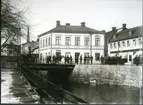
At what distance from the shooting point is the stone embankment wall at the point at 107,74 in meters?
14.4

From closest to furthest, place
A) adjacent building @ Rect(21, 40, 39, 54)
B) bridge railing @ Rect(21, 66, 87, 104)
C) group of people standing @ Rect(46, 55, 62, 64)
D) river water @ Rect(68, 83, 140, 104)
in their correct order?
bridge railing @ Rect(21, 66, 87, 104) → adjacent building @ Rect(21, 40, 39, 54) → river water @ Rect(68, 83, 140, 104) → group of people standing @ Rect(46, 55, 62, 64)

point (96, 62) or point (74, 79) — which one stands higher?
point (96, 62)

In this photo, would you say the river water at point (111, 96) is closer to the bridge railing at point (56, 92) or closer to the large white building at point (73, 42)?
the bridge railing at point (56, 92)

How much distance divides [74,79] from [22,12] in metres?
11.5

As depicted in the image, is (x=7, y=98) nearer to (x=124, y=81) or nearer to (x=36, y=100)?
(x=36, y=100)

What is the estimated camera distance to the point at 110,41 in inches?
1067

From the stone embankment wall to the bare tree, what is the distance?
Answer: 833 cm

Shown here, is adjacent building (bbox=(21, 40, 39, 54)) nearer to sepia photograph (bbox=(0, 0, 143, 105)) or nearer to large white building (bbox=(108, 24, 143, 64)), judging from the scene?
sepia photograph (bbox=(0, 0, 143, 105))

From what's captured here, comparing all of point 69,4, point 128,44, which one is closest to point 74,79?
point 128,44

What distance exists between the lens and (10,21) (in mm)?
6391

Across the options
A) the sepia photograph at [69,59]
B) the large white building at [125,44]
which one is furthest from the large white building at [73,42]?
the large white building at [125,44]

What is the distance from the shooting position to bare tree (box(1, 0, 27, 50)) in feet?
20.0

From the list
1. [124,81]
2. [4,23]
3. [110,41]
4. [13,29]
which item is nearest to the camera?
[4,23]

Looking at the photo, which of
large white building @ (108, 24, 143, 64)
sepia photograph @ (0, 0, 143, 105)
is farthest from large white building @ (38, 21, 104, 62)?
large white building @ (108, 24, 143, 64)
